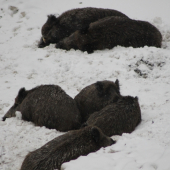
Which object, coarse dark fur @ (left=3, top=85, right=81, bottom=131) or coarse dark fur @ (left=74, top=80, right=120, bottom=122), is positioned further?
coarse dark fur @ (left=74, top=80, right=120, bottom=122)

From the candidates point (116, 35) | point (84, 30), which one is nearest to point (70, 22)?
point (84, 30)

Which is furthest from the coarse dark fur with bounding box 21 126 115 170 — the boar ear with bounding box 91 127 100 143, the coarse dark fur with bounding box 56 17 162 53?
the coarse dark fur with bounding box 56 17 162 53

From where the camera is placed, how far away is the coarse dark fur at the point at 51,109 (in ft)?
23.9

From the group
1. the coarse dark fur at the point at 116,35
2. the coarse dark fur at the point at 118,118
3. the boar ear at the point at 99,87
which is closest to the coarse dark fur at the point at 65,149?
the coarse dark fur at the point at 118,118

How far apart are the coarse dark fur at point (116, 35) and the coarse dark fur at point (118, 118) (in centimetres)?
432

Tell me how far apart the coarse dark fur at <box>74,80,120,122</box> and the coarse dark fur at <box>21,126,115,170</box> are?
2181mm

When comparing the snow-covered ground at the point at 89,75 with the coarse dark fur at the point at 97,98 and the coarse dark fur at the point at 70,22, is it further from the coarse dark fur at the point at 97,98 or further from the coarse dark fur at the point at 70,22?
the coarse dark fur at the point at 97,98

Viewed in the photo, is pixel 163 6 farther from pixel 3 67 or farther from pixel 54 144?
pixel 54 144

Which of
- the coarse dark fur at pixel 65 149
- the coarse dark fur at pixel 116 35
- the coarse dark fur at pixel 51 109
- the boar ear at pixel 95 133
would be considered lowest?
the coarse dark fur at pixel 51 109

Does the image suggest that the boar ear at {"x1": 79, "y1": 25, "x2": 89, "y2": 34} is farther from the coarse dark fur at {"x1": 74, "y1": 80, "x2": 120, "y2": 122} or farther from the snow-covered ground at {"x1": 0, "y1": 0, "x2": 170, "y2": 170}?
the coarse dark fur at {"x1": 74, "y1": 80, "x2": 120, "y2": 122}

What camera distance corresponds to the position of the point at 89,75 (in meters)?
9.91

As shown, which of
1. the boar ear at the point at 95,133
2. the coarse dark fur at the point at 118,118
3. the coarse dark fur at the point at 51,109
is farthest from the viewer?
the coarse dark fur at the point at 51,109

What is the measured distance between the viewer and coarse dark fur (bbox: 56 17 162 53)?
11.3m

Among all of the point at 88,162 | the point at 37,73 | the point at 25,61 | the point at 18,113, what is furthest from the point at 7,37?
the point at 88,162
